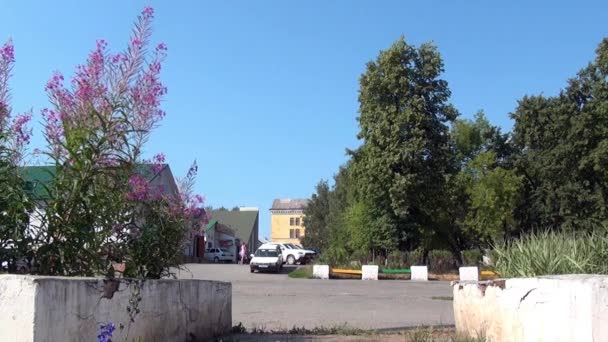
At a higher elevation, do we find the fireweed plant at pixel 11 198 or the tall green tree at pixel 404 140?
the tall green tree at pixel 404 140

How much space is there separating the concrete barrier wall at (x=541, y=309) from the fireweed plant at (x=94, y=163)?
A: 407 cm

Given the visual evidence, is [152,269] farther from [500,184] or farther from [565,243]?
[500,184]

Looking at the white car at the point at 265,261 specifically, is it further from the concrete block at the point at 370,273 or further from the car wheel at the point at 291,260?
the car wheel at the point at 291,260

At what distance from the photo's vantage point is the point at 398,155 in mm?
39000

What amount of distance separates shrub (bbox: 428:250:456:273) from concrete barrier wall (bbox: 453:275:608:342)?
28909 millimetres

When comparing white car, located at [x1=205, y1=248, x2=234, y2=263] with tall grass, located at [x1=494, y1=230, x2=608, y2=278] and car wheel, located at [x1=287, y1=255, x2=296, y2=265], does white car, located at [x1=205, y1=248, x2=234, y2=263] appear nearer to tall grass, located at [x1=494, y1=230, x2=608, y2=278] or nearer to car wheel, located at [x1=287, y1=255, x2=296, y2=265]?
car wheel, located at [x1=287, y1=255, x2=296, y2=265]

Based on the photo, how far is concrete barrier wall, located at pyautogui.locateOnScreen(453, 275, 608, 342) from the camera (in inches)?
212

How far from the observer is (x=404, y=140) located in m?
40.1

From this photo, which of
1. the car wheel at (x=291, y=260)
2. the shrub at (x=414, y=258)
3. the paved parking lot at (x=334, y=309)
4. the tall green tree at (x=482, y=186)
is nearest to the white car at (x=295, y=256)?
the car wheel at (x=291, y=260)

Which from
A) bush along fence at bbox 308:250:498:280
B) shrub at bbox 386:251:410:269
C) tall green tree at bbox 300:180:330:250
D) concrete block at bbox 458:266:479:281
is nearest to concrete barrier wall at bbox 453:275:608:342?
concrete block at bbox 458:266:479:281

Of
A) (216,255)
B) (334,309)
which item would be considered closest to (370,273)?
(334,309)

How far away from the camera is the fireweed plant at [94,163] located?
5.74m

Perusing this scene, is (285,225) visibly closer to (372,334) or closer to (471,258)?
(471,258)

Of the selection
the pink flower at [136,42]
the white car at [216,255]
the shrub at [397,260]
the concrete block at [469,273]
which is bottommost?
the white car at [216,255]
